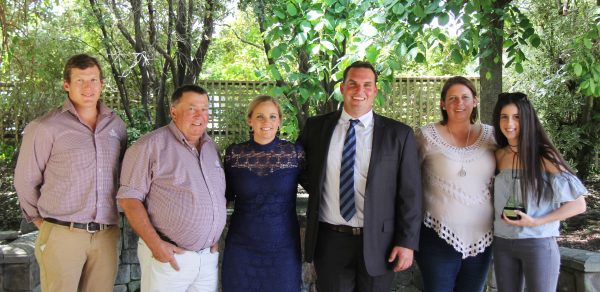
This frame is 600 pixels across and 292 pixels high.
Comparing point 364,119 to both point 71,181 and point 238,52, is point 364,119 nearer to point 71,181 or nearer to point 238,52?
point 71,181

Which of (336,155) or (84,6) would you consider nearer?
(336,155)

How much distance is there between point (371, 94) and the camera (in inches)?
104

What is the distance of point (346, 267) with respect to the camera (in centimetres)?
257

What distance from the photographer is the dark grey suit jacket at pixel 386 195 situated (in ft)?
8.20

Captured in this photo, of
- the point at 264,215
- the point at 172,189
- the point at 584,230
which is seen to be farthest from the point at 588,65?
the point at 172,189

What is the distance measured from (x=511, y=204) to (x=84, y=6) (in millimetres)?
4846

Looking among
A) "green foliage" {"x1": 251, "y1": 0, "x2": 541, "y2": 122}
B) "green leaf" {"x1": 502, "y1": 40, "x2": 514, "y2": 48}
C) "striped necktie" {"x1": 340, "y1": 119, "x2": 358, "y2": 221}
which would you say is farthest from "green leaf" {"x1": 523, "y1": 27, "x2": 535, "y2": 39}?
"striped necktie" {"x1": 340, "y1": 119, "x2": 358, "y2": 221}

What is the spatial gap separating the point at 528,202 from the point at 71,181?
221cm

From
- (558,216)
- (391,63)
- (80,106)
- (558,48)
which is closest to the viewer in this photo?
(558,216)

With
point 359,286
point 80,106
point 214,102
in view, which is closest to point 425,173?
point 359,286

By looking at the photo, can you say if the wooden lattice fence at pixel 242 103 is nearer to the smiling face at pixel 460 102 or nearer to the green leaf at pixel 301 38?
the green leaf at pixel 301 38

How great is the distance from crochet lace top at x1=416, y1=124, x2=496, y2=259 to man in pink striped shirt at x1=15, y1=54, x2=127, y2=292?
1.67 meters

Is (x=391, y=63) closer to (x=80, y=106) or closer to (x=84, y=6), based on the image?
(x=80, y=106)

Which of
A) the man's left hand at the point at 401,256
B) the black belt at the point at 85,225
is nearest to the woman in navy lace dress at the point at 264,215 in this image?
the man's left hand at the point at 401,256
